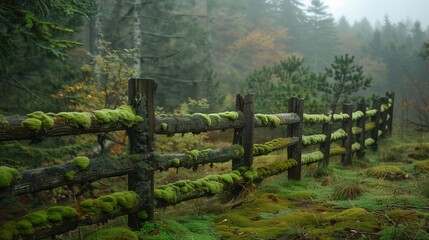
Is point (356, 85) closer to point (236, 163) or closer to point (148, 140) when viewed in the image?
point (236, 163)

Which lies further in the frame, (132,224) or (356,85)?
(356,85)

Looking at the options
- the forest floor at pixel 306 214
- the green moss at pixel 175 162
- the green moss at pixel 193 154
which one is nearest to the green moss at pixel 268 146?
the forest floor at pixel 306 214

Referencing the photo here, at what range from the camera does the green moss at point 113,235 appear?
319 cm

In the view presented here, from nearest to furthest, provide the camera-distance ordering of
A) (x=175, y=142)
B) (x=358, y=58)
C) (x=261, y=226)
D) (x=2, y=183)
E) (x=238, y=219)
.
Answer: (x=2, y=183) → (x=261, y=226) → (x=238, y=219) → (x=175, y=142) → (x=358, y=58)

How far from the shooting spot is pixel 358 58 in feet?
181

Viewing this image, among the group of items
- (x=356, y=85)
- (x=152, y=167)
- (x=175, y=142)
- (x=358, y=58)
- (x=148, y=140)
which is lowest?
(x=175, y=142)

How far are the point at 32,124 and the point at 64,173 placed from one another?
0.53 m

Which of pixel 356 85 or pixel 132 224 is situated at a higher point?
pixel 356 85

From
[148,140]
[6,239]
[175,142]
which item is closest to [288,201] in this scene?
[148,140]

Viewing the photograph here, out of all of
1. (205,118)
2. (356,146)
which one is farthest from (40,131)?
(356,146)

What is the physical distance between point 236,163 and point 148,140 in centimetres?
200

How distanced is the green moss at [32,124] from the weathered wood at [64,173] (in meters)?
0.35

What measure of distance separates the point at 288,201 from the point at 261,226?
1407mm

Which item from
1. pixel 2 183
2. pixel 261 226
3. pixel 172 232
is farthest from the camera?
pixel 261 226
